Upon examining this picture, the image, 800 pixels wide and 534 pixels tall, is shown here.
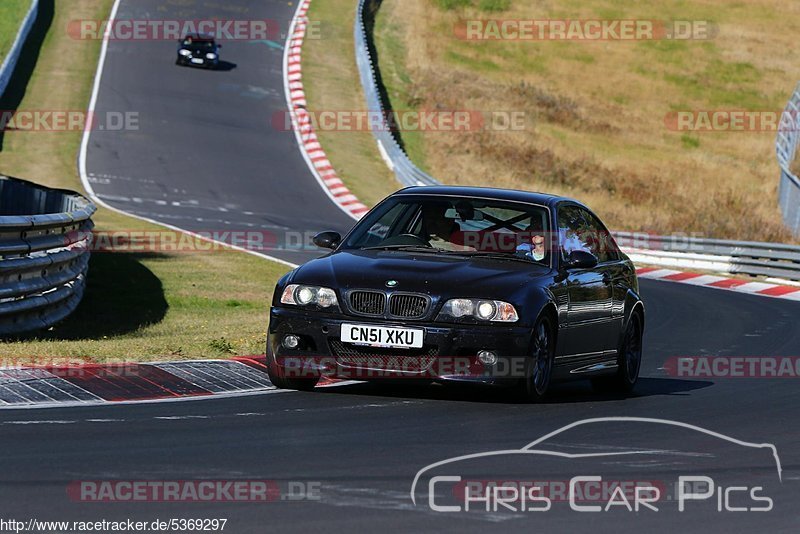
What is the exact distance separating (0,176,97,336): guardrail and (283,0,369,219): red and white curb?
697 inches

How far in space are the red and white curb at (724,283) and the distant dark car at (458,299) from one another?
15121 millimetres

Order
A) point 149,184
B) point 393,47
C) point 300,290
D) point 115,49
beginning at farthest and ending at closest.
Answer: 1. point 393,47
2. point 115,49
3. point 149,184
4. point 300,290

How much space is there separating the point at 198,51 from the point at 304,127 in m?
6.19

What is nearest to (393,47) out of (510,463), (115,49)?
(115,49)

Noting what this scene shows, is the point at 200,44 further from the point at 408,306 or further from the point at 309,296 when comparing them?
the point at 408,306

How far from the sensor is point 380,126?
141 ft

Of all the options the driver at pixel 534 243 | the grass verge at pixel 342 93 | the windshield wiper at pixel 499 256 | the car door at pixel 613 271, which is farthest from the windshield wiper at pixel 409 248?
the grass verge at pixel 342 93

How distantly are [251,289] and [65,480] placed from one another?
1421 centimetres

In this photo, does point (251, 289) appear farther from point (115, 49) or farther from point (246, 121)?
point (115, 49)

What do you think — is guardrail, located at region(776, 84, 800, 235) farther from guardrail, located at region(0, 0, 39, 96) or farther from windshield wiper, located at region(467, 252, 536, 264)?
windshield wiper, located at region(467, 252, 536, 264)

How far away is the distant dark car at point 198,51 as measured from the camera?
47000 mm

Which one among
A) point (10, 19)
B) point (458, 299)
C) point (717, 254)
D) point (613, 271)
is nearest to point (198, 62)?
→ point (10, 19)

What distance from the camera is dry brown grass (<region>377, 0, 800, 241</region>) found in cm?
4372

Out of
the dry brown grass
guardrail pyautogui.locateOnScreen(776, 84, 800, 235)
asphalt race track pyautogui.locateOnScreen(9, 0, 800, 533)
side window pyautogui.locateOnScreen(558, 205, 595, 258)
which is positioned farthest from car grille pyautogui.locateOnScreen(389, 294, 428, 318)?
the dry brown grass
